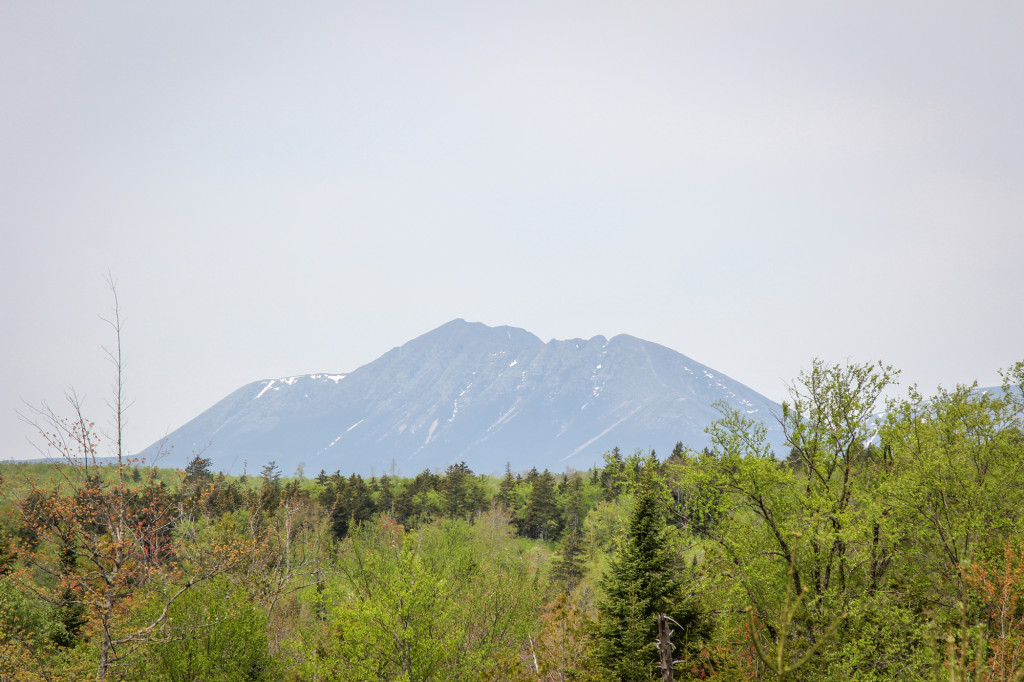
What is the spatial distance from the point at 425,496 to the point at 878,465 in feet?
283

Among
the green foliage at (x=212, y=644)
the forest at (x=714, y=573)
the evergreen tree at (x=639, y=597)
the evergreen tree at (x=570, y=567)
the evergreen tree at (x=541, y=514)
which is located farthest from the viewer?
the evergreen tree at (x=541, y=514)

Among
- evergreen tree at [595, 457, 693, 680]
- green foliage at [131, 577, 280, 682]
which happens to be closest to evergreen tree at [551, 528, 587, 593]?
evergreen tree at [595, 457, 693, 680]

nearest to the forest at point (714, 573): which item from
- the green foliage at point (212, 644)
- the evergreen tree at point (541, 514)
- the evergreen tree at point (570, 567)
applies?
the green foliage at point (212, 644)

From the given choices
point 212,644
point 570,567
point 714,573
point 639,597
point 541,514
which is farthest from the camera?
point 541,514

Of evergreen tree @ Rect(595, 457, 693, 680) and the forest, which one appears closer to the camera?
the forest

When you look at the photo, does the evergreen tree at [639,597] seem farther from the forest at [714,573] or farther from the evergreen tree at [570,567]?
the evergreen tree at [570,567]

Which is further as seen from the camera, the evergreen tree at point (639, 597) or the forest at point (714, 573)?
the evergreen tree at point (639, 597)

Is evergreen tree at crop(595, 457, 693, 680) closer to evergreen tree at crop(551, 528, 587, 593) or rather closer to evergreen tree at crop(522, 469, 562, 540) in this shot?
evergreen tree at crop(551, 528, 587, 593)

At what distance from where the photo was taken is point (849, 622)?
1884 cm

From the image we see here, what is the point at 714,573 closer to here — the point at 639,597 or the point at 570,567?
the point at 639,597

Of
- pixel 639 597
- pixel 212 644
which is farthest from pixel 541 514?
pixel 212 644

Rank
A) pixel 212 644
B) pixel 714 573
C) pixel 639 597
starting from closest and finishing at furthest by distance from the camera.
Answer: pixel 714 573 < pixel 212 644 < pixel 639 597

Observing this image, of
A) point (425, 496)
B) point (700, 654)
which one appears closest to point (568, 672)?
point (700, 654)

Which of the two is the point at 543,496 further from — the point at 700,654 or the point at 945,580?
the point at 945,580
